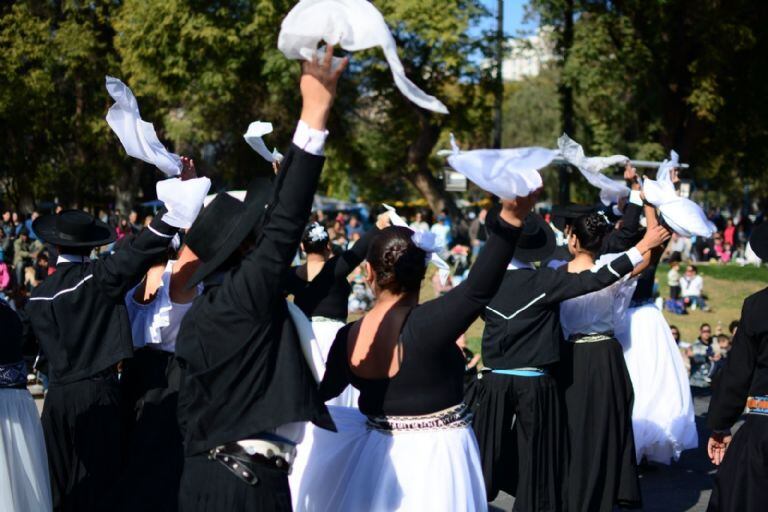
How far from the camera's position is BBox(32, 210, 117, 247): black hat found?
19.6 ft

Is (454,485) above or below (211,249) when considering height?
below

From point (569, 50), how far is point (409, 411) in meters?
25.0

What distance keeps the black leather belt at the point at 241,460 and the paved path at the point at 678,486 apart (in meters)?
4.33

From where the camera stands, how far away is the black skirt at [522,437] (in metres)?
Answer: 6.87

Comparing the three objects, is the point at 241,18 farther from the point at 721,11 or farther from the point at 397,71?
the point at 397,71

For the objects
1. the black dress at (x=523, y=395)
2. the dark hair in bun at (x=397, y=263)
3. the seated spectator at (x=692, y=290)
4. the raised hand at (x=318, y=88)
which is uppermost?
the raised hand at (x=318, y=88)

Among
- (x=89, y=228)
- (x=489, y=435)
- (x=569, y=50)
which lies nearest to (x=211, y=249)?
(x=89, y=228)

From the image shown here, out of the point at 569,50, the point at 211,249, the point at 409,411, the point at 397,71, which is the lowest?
the point at 569,50

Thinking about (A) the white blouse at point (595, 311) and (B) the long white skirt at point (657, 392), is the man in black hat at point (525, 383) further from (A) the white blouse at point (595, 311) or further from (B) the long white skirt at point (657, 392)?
(B) the long white skirt at point (657, 392)

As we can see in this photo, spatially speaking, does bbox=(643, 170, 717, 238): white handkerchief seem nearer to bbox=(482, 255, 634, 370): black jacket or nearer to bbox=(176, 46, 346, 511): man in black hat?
bbox=(482, 255, 634, 370): black jacket

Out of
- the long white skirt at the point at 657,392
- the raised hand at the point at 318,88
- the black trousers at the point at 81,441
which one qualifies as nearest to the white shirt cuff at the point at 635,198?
the long white skirt at the point at 657,392

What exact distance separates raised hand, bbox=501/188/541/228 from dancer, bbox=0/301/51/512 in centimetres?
279

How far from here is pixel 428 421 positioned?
430 centimetres

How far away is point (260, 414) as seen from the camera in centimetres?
377
